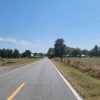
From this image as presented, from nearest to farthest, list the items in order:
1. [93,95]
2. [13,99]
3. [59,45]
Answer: [13,99]
[93,95]
[59,45]

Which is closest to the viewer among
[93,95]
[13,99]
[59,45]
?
[13,99]

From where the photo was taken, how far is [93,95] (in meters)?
12.2

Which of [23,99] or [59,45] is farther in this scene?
[59,45]

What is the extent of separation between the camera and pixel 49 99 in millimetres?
11070

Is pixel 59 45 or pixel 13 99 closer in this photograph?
pixel 13 99

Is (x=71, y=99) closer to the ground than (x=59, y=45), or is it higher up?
closer to the ground

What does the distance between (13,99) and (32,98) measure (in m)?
0.80

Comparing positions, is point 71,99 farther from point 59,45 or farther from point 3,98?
point 59,45

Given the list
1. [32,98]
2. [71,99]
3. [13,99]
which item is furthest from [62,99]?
[13,99]

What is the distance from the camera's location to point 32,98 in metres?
11.3

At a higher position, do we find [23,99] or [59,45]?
[59,45]

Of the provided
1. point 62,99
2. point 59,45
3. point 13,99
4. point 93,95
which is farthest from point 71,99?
point 59,45

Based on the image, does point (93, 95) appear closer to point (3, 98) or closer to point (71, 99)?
point (71, 99)

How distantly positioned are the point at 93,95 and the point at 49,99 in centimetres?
219
